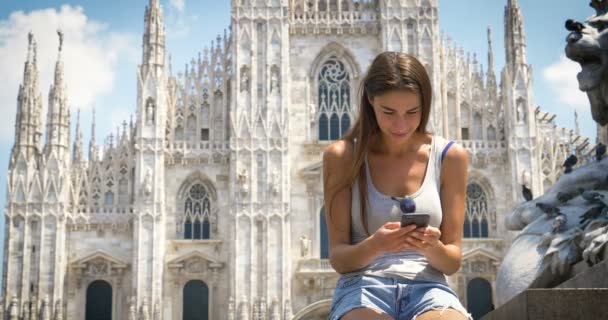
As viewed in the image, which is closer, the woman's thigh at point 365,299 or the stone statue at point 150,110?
the woman's thigh at point 365,299

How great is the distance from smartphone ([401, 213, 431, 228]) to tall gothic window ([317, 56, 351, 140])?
26730 mm

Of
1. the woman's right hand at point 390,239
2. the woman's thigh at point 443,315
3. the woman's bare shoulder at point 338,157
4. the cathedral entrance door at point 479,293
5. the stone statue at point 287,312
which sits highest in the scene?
the woman's bare shoulder at point 338,157

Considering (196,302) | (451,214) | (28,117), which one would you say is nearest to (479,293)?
(196,302)

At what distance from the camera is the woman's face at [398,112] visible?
10.9ft

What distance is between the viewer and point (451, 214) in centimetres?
343

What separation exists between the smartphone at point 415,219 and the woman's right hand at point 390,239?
0.11 ft

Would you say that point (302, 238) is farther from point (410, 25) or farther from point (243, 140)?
point (410, 25)

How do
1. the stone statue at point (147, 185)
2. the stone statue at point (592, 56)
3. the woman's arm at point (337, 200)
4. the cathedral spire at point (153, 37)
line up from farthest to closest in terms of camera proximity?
the cathedral spire at point (153, 37) < the stone statue at point (147, 185) < the stone statue at point (592, 56) < the woman's arm at point (337, 200)

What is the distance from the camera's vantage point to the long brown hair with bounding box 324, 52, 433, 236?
3281 millimetres

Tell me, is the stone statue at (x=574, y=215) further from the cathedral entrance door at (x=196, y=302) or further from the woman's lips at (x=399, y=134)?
the cathedral entrance door at (x=196, y=302)

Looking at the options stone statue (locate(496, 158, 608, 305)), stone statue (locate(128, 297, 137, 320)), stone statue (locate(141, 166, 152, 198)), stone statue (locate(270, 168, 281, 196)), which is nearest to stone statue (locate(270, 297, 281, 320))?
stone statue (locate(270, 168, 281, 196))

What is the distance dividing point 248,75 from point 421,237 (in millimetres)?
26589

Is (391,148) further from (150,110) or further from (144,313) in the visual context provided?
(150,110)

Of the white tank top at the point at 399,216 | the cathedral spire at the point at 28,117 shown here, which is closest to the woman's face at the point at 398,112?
the white tank top at the point at 399,216
